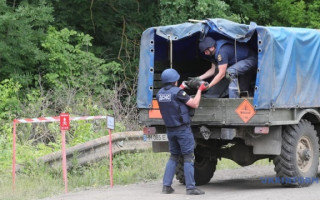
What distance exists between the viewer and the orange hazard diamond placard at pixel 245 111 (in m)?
10.8

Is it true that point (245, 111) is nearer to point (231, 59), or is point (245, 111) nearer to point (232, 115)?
point (232, 115)

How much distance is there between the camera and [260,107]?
10797 millimetres

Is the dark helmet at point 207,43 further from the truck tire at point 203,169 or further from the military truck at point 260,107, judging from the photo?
the truck tire at point 203,169

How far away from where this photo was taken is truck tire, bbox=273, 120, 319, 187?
37.0 ft

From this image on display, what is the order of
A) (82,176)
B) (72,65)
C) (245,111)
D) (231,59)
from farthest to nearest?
(72,65)
(82,176)
(231,59)
(245,111)

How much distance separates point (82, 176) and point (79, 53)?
8.34m

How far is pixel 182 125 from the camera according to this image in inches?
424

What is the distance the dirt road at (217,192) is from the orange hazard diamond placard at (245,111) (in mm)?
1110

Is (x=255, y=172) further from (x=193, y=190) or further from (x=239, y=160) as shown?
(x=193, y=190)

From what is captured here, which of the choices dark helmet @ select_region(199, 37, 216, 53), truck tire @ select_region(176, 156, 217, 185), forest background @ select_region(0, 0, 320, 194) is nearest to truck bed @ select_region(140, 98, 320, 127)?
dark helmet @ select_region(199, 37, 216, 53)

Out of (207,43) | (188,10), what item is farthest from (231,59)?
(188,10)

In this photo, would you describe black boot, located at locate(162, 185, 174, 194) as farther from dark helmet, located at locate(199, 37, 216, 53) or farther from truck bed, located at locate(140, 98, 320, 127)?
dark helmet, located at locate(199, 37, 216, 53)

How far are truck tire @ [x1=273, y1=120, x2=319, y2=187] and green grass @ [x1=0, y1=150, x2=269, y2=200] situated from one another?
8.80ft

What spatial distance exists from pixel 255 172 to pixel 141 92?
Result: 356 centimetres
